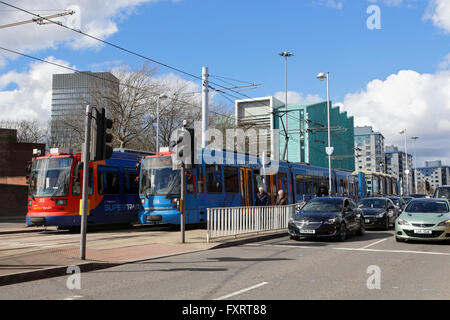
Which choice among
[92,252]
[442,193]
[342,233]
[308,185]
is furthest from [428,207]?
[308,185]

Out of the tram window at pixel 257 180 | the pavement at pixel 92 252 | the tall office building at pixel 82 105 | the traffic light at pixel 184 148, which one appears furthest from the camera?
the tall office building at pixel 82 105

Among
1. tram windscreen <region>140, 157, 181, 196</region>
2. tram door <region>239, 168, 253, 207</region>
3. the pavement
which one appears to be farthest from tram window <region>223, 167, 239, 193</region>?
the pavement

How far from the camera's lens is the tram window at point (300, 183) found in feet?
86.1

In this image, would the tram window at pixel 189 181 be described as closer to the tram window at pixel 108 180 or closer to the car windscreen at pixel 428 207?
the tram window at pixel 108 180

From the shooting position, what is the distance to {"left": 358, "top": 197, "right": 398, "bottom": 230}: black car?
734 inches

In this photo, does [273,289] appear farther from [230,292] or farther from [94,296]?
[94,296]

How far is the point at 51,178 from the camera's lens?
17500 millimetres

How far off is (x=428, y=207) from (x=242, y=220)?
608cm

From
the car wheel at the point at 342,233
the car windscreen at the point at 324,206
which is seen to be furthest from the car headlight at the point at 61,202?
the car wheel at the point at 342,233

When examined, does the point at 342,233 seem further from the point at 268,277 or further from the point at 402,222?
the point at 268,277

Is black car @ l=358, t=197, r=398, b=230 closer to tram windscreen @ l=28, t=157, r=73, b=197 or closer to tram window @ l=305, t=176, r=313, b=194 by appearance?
tram window @ l=305, t=176, r=313, b=194

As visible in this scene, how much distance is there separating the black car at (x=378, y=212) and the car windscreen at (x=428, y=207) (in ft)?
12.6

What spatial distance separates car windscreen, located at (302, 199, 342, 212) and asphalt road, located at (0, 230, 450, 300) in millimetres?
3143

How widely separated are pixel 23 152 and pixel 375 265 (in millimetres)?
35093
